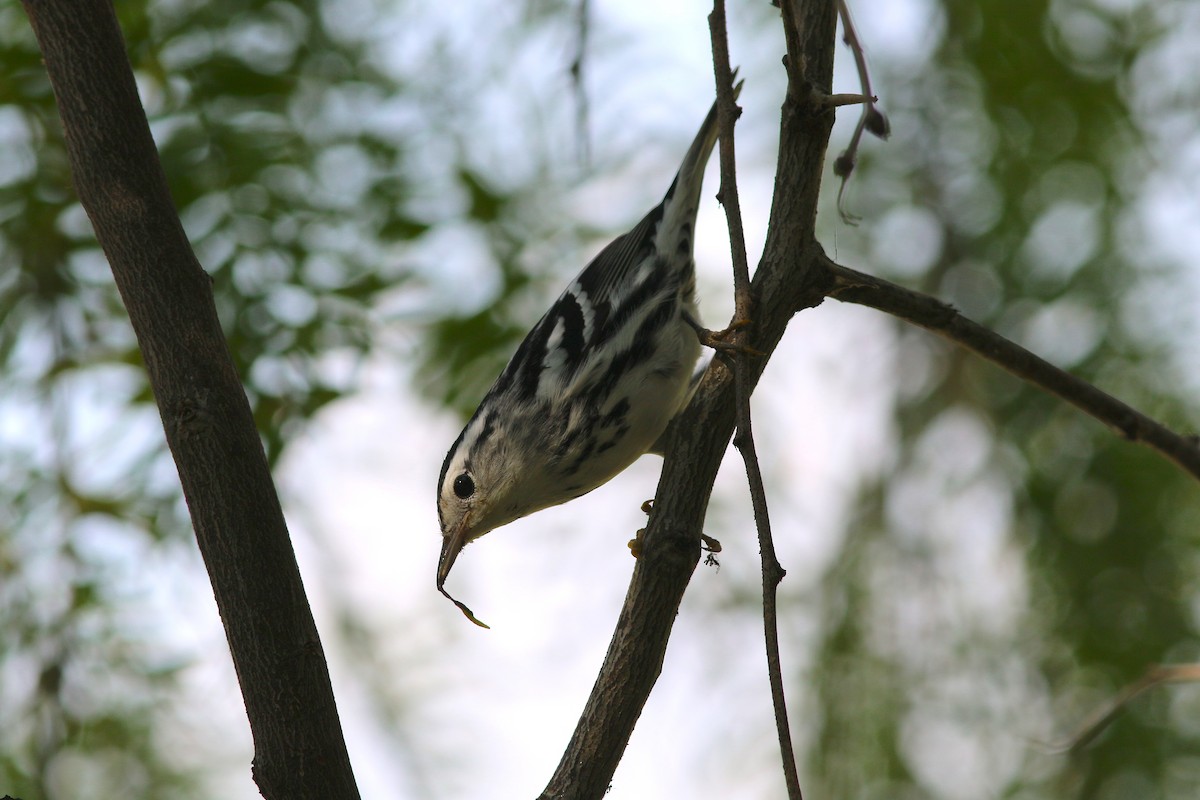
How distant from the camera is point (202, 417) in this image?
187cm

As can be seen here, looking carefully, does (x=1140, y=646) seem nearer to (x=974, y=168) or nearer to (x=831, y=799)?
(x=831, y=799)

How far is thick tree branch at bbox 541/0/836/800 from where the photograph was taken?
6.38 ft

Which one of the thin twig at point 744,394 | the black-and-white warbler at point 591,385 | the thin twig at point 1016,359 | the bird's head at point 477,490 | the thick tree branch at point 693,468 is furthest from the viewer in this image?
the bird's head at point 477,490

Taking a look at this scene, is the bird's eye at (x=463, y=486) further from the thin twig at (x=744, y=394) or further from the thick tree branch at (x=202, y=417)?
the thin twig at (x=744, y=394)

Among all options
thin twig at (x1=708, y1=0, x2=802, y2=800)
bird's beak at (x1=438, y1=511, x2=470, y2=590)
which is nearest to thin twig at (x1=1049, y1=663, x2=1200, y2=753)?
thin twig at (x1=708, y1=0, x2=802, y2=800)

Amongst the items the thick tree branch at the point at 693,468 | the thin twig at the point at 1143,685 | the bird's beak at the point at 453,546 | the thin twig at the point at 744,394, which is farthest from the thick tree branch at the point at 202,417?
the thin twig at the point at 1143,685

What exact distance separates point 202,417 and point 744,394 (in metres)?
0.91

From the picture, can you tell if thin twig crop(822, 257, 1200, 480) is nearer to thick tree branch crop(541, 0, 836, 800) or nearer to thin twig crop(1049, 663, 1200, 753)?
thick tree branch crop(541, 0, 836, 800)

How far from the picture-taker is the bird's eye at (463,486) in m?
3.15

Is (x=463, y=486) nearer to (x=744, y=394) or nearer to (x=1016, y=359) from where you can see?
(x=744, y=394)

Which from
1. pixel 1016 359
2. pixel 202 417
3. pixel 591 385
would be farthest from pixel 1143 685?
pixel 202 417

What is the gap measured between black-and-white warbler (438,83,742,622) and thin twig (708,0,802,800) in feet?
3.00

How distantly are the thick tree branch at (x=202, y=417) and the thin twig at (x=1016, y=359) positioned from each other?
3.58 ft

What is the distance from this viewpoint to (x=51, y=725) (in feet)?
9.59
